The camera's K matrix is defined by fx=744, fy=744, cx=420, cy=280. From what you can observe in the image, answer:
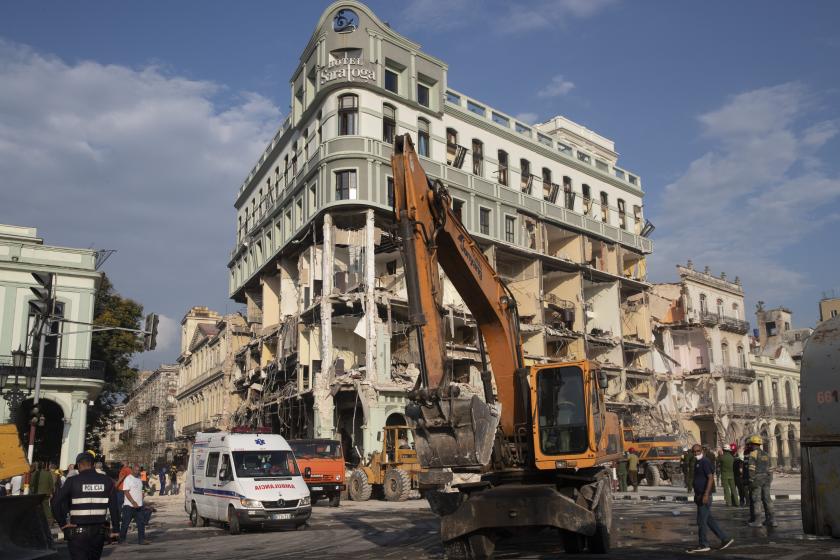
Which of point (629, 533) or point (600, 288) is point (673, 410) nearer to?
point (600, 288)

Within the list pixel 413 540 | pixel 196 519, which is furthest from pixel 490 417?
pixel 196 519

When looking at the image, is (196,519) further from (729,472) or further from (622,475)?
(622,475)

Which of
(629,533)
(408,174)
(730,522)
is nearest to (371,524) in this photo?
(629,533)

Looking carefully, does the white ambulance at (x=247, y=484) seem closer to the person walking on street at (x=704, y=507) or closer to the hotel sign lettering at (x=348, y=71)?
the person walking on street at (x=704, y=507)

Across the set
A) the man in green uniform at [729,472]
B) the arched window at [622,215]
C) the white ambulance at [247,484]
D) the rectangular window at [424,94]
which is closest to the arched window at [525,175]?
the rectangular window at [424,94]

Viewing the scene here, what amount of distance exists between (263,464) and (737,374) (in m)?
51.9

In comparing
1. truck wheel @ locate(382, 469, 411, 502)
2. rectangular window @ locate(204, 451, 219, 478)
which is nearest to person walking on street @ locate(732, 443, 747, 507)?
truck wheel @ locate(382, 469, 411, 502)

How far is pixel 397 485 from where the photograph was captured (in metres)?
26.1

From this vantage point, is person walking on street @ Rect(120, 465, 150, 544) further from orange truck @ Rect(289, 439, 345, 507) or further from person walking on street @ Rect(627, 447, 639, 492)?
person walking on street @ Rect(627, 447, 639, 492)

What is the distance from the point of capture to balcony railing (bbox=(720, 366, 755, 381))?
5919 cm

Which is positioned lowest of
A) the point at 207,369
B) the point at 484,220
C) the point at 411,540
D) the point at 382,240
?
the point at 411,540

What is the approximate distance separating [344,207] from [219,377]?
82.2 feet

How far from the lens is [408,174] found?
10.8 m

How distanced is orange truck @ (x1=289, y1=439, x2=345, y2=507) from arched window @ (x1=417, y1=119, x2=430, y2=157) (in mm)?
20073
